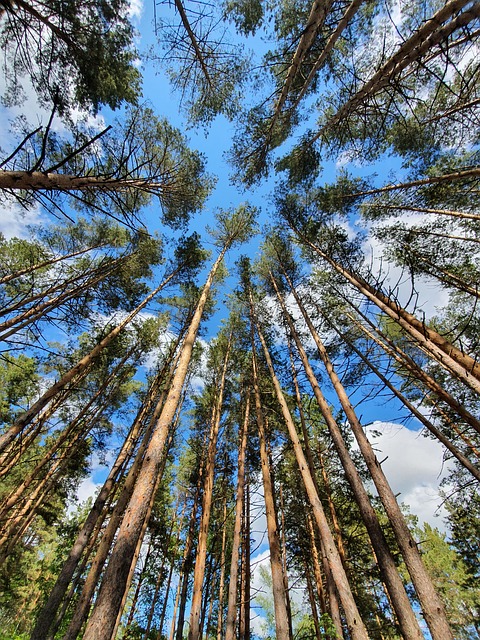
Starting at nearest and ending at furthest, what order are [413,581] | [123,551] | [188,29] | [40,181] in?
[123,551]
[40,181]
[413,581]
[188,29]

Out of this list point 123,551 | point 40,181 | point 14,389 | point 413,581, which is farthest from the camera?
point 14,389

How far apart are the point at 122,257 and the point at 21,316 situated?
4.28 m

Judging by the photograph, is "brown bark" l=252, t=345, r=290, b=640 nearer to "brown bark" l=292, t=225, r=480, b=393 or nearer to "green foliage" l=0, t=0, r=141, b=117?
"brown bark" l=292, t=225, r=480, b=393

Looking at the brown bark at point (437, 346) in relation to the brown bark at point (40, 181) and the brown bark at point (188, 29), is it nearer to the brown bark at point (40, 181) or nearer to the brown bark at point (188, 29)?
the brown bark at point (40, 181)

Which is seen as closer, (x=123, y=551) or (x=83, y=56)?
(x=123, y=551)

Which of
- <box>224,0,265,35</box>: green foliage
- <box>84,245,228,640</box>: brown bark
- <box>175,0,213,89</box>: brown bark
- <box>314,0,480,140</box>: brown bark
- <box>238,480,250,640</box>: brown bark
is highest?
<box>224,0,265,35</box>: green foliage

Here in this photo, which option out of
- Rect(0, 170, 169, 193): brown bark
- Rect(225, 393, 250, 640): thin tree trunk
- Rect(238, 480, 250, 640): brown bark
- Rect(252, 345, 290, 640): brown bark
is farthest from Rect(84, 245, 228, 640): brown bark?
Rect(238, 480, 250, 640): brown bark

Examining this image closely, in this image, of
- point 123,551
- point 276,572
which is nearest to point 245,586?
point 276,572

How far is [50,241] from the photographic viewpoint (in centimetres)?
890

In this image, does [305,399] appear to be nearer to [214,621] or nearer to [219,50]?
[219,50]

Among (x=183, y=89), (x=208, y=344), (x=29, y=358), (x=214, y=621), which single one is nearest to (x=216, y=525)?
(x=214, y=621)

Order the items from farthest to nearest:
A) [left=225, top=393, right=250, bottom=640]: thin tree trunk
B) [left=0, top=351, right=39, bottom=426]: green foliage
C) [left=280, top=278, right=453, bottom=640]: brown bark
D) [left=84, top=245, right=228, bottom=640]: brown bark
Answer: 1. [left=0, top=351, right=39, bottom=426]: green foliage
2. [left=225, top=393, right=250, bottom=640]: thin tree trunk
3. [left=280, top=278, right=453, bottom=640]: brown bark
4. [left=84, top=245, right=228, bottom=640]: brown bark

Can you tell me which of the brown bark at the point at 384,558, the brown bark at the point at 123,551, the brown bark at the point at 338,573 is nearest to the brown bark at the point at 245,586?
the brown bark at the point at 338,573

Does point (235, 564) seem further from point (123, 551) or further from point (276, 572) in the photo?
point (123, 551)
